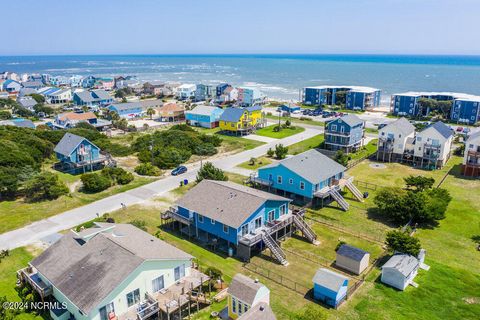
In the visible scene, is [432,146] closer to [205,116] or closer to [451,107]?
[451,107]

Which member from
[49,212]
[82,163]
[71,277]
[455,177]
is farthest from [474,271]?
[82,163]

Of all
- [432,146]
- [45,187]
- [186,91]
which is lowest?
[45,187]

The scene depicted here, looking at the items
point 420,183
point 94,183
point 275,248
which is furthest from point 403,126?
point 94,183

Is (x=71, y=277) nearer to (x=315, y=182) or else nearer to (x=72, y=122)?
(x=315, y=182)

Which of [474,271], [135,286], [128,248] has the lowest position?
[474,271]

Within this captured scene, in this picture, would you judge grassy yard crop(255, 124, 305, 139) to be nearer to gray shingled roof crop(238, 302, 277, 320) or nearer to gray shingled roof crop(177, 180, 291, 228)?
gray shingled roof crop(177, 180, 291, 228)
